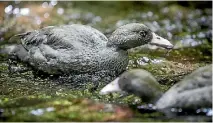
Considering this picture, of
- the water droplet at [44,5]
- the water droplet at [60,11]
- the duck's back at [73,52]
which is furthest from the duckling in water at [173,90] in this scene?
the water droplet at [44,5]

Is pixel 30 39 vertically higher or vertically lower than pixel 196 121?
higher

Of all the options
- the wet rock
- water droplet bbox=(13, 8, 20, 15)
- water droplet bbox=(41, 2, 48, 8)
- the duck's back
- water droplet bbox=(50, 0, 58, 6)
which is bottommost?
the wet rock

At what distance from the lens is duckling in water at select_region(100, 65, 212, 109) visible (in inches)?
136

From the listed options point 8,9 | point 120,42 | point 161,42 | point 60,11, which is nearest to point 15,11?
point 8,9

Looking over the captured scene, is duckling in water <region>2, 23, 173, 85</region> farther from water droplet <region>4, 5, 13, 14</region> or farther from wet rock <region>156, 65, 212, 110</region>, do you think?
water droplet <region>4, 5, 13, 14</region>

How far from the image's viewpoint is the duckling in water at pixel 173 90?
344cm

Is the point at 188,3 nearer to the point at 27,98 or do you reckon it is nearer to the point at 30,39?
the point at 30,39

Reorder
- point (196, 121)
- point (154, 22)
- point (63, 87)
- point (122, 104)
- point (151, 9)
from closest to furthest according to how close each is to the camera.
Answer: point (196, 121)
point (122, 104)
point (63, 87)
point (154, 22)
point (151, 9)

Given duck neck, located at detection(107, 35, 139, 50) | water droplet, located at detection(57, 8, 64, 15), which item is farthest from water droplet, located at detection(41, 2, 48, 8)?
duck neck, located at detection(107, 35, 139, 50)

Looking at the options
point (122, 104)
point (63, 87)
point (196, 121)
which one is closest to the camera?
point (196, 121)

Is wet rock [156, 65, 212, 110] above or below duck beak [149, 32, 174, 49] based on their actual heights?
below

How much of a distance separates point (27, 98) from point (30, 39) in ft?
4.10

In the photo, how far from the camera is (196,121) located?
11.0 ft

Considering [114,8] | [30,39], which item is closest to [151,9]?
[114,8]
